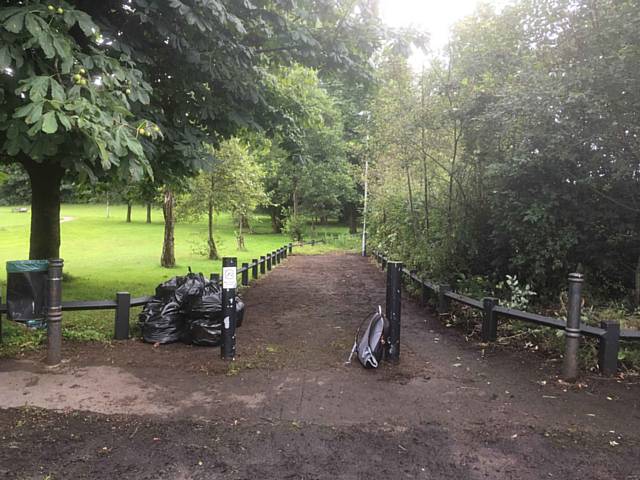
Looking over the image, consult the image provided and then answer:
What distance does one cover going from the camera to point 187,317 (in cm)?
639

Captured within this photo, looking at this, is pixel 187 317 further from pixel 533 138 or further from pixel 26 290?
pixel 533 138

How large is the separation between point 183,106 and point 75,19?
2962 millimetres

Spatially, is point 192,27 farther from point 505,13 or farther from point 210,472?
point 210,472

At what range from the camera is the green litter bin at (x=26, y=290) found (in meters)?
5.83

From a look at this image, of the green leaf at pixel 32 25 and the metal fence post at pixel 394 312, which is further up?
the green leaf at pixel 32 25

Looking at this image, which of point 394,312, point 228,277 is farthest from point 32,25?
point 394,312

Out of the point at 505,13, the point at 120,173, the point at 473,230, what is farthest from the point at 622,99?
the point at 120,173

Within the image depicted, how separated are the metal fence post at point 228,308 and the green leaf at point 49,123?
2228 mm

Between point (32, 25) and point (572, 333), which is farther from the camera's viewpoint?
point (572, 333)

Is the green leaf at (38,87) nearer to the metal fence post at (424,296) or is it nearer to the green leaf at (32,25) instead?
the green leaf at (32,25)

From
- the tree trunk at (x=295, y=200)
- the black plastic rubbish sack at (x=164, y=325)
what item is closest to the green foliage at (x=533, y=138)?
the black plastic rubbish sack at (x=164, y=325)

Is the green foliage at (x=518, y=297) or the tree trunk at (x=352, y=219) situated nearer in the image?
the green foliage at (x=518, y=297)

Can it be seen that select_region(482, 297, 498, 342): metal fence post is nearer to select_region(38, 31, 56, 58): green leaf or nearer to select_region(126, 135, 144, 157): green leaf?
select_region(126, 135, 144, 157): green leaf

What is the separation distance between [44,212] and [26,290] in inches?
201
